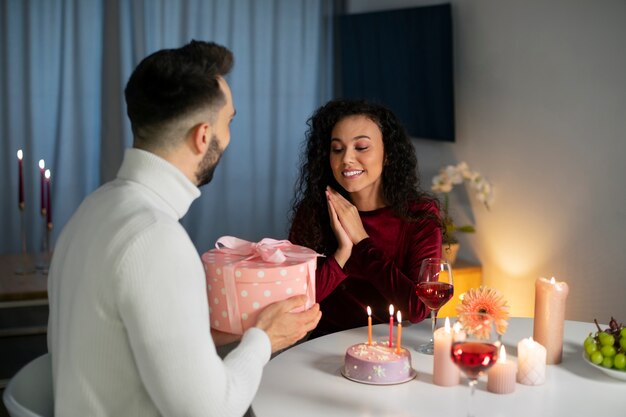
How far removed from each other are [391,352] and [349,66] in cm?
310

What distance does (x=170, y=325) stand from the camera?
1341mm

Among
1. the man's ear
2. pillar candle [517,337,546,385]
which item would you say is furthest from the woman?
the man's ear

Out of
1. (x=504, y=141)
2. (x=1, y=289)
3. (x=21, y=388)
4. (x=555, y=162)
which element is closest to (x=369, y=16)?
(x=504, y=141)

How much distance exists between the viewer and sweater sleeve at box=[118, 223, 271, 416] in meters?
1.34

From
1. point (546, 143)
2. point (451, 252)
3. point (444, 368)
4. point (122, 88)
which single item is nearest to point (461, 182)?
point (451, 252)

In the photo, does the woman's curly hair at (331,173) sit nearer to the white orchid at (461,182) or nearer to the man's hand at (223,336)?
the man's hand at (223,336)

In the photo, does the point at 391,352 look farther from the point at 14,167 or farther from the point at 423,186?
the point at 14,167

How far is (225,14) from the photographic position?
4645mm

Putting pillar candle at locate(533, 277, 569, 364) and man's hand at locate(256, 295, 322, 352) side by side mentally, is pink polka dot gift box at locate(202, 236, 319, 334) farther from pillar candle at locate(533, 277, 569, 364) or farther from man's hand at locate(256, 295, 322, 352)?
pillar candle at locate(533, 277, 569, 364)

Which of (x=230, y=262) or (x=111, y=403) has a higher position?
(x=230, y=262)

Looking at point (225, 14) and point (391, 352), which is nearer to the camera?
point (391, 352)

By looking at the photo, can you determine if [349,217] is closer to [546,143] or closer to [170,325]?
[170,325]

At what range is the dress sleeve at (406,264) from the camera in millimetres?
2350

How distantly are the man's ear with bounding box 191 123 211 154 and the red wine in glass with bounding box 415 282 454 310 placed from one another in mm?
737
